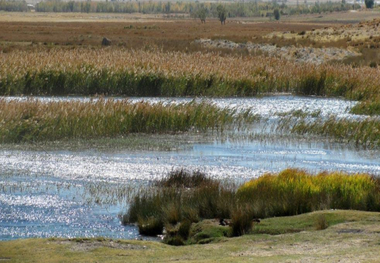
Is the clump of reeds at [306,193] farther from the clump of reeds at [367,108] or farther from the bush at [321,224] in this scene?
the clump of reeds at [367,108]

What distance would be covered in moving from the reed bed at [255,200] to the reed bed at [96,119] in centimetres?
948

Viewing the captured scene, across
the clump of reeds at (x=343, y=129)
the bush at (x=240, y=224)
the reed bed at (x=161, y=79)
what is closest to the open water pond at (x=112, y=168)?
the clump of reeds at (x=343, y=129)

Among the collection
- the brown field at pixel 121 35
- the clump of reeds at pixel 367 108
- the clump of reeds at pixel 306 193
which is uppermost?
the clump of reeds at pixel 306 193

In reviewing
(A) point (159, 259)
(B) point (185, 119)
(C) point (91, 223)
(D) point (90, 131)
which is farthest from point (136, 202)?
→ (B) point (185, 119)

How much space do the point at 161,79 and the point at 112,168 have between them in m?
17.3

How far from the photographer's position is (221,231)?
12.3 meters

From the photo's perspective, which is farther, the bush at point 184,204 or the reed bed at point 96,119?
the reed bed at point 96,119

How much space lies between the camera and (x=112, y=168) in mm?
20375

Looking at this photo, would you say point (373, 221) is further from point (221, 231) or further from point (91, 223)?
point (91, 223)

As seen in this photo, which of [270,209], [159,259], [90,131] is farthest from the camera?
[90,131]

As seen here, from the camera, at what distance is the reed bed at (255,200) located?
1348cm

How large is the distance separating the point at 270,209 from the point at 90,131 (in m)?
12.8

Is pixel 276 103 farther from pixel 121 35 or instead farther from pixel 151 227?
pixel 121 35

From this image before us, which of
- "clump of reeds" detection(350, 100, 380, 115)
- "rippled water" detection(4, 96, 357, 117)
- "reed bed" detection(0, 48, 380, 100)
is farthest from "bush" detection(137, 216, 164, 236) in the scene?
"reed bed" detection(0, 48, 380, 100)
